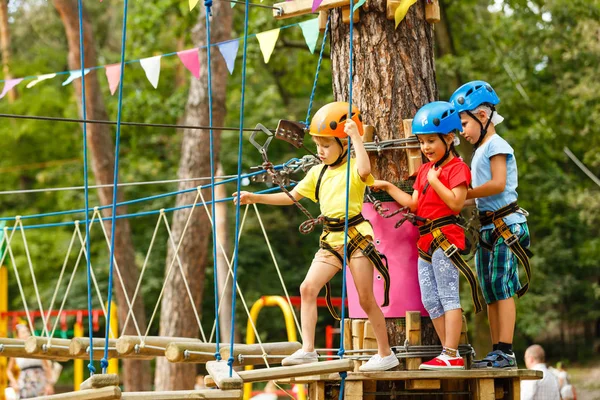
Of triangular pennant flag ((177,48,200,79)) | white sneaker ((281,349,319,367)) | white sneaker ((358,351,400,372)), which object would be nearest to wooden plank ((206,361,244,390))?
white sneaker ((281,349,319,367))

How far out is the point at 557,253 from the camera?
20.7 metres

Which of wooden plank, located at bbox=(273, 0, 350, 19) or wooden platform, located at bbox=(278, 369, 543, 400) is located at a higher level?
wooden plank, located at bbox=(273, 0, 350, 19)

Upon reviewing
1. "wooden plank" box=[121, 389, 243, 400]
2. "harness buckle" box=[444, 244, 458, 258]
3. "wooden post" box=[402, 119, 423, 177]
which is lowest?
"wooden plank" box=[121, 389, 243, 400]

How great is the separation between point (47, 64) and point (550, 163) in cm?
1189

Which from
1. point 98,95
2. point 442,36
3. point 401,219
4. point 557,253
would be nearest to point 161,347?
point 401,219

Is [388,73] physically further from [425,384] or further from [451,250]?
[425,384]

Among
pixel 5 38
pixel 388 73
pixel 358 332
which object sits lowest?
pixel 358 332

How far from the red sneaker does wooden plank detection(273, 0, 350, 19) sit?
1.71 meters

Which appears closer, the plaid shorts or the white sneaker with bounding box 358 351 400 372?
the white sneaker with bounding box 358 351 400 372

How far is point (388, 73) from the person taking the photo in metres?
4.18

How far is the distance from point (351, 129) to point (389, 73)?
0.65 m

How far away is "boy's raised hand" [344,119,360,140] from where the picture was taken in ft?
12.0

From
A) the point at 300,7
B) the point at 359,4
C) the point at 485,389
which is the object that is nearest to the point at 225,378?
the point at 485,389

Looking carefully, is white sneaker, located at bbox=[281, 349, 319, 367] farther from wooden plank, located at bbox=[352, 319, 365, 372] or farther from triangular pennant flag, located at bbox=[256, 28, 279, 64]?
triangular pennant flag, located at bbox=[256, 28, 279, 64]
